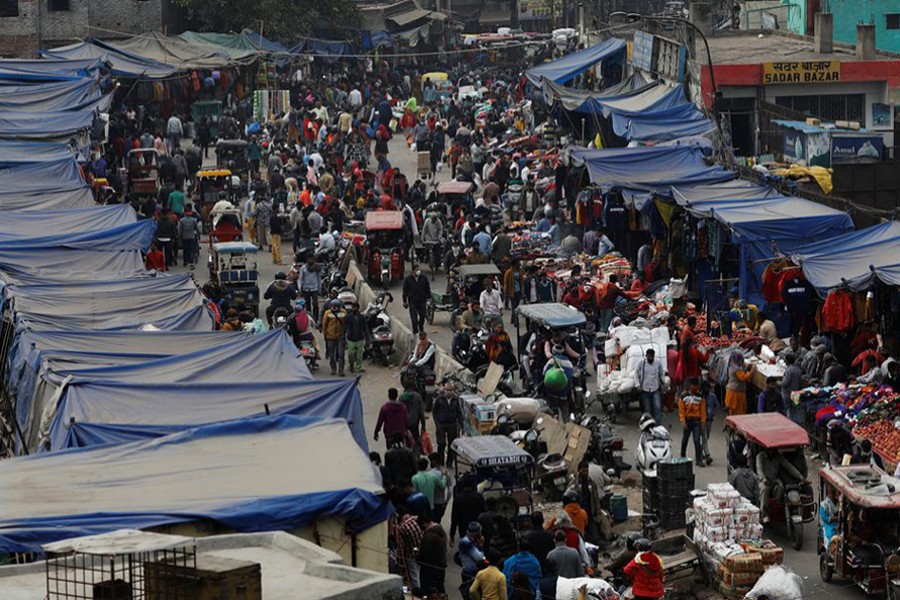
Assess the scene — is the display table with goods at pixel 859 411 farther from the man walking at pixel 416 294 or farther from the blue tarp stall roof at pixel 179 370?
the man walking at pixel 416 294

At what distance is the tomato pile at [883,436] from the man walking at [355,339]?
24.9ft

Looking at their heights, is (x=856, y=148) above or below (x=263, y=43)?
below

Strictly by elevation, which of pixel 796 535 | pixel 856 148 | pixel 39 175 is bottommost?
pixel 796 535

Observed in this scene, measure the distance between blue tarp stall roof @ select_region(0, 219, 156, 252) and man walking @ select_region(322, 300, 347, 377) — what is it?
297 cm

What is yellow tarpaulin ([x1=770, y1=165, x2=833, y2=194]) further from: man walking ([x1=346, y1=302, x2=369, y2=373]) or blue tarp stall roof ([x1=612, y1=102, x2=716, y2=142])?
man walking ([x1=346, y1=302, x2=369, y2=373])

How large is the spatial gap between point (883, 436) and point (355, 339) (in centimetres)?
810

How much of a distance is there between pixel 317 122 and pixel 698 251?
63.8 feet

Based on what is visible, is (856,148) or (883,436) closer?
(883,436)

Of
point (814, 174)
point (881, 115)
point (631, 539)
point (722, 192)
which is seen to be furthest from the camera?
point (881, 115)

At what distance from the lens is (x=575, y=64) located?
44500mm

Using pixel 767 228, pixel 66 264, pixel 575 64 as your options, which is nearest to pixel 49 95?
pixel 575 64

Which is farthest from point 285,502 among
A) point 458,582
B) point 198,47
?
point 198,47

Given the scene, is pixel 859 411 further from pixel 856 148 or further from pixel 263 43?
pixel 263 43

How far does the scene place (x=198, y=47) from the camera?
4959 cm
